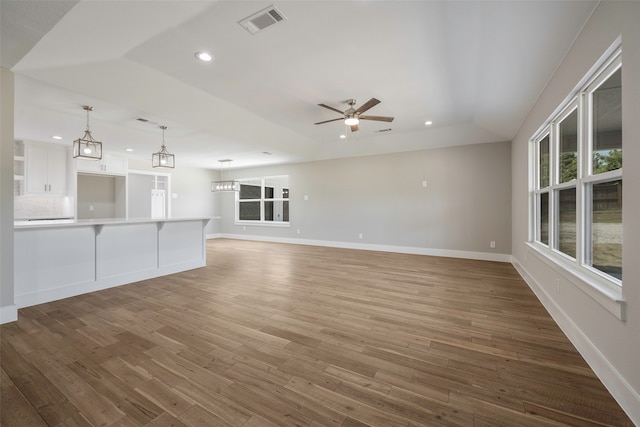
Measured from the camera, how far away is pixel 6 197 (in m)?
2.65

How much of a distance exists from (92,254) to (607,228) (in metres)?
5.49

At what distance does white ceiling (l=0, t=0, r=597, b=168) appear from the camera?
85.0 inches

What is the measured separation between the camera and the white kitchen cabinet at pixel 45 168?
217 inches

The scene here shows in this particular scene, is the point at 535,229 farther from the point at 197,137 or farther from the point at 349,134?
the point at 197,137

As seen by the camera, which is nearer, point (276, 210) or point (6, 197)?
point (6, 197)

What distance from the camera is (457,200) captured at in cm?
608

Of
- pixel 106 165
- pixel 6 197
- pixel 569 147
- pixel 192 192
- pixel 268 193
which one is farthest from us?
pixel 268 193

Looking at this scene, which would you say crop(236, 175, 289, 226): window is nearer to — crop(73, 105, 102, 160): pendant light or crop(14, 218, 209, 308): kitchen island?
crop(14, 218, 209, 308): kitchen island

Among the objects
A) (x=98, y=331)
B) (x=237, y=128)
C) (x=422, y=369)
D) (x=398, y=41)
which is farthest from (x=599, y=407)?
(x=237, y=128)

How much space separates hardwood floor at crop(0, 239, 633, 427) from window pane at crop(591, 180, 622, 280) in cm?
74

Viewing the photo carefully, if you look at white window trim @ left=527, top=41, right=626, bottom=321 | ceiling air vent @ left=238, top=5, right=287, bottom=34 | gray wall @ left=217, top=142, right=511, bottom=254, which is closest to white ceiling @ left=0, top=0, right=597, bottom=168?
ceiling air vent @ left=238, top=5, right=287, bottom=34

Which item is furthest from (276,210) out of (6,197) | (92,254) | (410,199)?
(6,197)

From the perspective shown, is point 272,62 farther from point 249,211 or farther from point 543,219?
point 249,211

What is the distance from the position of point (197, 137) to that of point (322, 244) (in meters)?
4.29
